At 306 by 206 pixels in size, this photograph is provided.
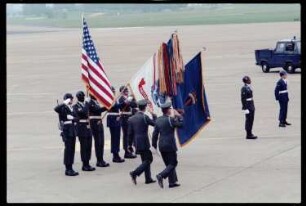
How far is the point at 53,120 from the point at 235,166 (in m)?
9.16

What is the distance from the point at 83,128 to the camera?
50.2 feet

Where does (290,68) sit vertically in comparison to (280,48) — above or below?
below

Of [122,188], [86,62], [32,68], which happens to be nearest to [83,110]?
[86,62]

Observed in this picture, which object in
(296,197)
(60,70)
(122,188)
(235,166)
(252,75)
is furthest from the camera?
(60,70)

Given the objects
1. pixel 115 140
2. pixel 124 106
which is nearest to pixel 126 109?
pixel 124 106

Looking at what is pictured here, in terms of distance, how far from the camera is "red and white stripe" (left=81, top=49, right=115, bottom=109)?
1558 centimetres

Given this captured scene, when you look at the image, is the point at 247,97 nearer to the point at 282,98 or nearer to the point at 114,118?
the point at 282,98

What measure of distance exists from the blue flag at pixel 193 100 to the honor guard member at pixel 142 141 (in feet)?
6.80

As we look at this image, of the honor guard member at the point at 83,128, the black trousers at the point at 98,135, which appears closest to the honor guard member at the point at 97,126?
the black trousers at the point at 98,135

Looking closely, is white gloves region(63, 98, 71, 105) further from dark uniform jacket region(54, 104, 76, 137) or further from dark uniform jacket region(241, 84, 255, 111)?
dark uniform jacket region(241, 84, 255, 111)

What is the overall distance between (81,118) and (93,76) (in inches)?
40.3

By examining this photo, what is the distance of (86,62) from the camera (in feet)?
51.2

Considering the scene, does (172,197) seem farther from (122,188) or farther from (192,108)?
(192,108)

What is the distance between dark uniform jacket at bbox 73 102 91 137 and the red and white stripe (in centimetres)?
44
